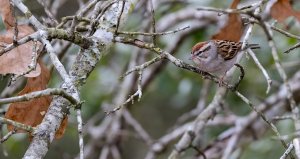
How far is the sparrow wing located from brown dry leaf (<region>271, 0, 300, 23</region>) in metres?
0.48

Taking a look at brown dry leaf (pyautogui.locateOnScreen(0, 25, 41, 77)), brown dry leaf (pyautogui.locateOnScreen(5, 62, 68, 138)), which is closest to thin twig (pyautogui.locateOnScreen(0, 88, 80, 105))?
brown dry leaf (pyautogui.locateOnScreen(0, 25, 41, 77))

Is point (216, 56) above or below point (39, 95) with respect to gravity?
below

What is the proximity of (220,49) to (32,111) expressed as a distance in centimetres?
138

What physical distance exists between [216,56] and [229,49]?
0.29 feet

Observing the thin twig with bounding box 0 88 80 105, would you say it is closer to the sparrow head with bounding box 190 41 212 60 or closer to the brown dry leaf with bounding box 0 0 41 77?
the brown dry leaf with bounding box 0 0 41 77

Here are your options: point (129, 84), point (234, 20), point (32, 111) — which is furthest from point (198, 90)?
A: point (32, 111)

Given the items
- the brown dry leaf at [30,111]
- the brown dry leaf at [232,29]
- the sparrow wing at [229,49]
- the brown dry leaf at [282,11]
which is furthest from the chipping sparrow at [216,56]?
the brown dry leaf at [30,111]

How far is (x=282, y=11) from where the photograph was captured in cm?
261

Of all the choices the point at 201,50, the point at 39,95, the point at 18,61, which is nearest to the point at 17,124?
the point at 39,95

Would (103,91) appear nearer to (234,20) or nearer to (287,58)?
(287,58)

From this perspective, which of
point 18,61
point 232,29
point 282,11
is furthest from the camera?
point 232,29

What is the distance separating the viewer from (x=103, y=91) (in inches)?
180

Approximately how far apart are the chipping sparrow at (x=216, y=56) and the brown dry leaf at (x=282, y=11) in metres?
0.49

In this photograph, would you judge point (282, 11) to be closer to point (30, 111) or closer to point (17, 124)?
point (30, 111)
